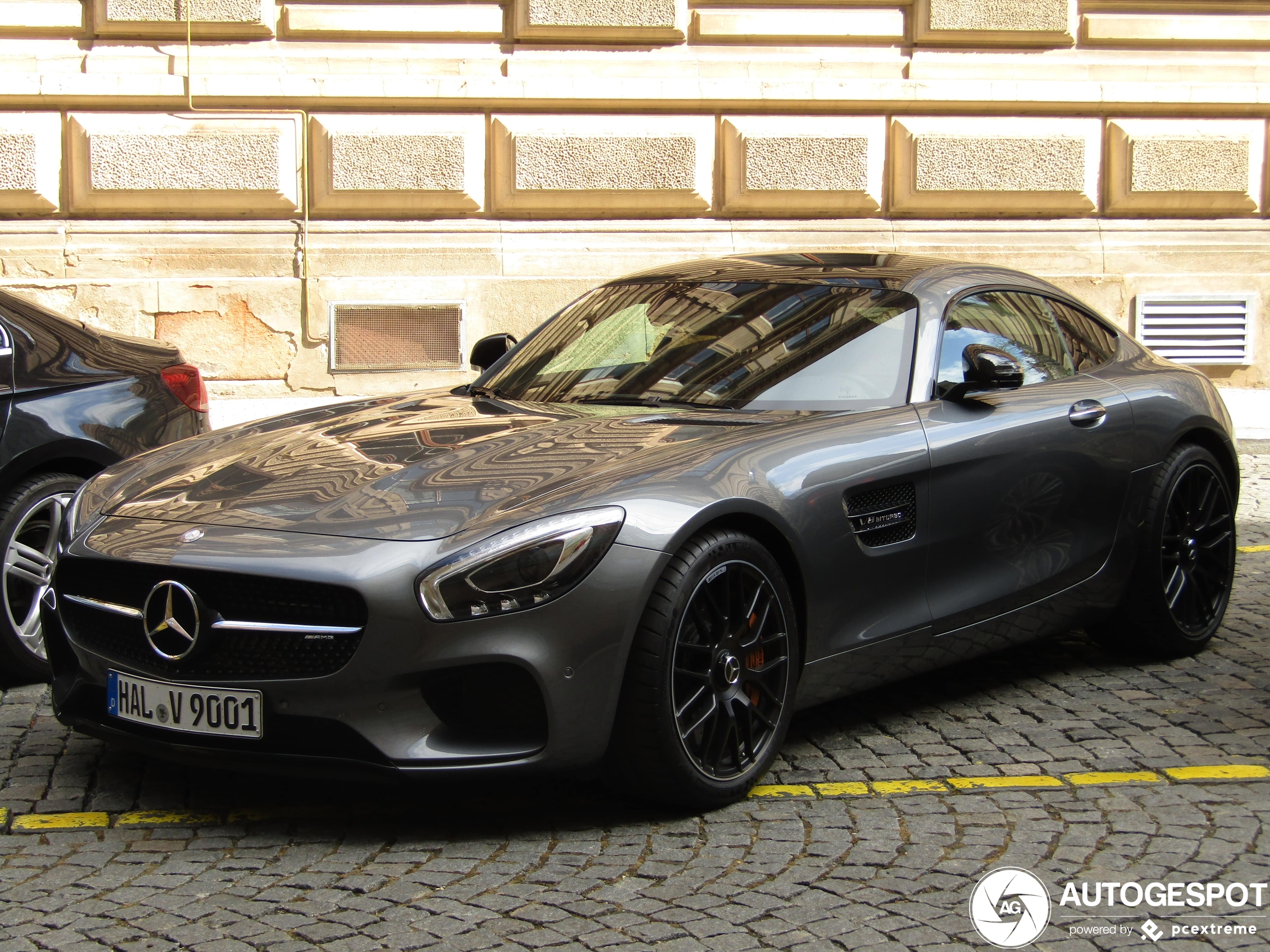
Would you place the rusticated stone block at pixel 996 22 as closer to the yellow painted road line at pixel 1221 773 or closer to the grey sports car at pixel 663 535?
the grey sports car at pixel 663 535

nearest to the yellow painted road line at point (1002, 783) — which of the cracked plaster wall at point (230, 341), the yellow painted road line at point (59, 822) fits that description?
the yellow painted road line at point (59, 822)

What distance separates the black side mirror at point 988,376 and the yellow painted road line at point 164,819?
94.0 inches

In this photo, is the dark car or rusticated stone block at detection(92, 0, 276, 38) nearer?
the dark car

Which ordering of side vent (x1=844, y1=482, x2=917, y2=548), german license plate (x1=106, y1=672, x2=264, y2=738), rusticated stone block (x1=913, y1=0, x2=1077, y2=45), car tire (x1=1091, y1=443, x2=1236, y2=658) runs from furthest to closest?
rusticated stone block (x1=913, y1=0, x2=1077, y2=45) → car tire (x1=1091, y1=443, x2=1236, y2=658) → side vent (x1=844, y1=482, x2=917, y2=548) → german license plate (x1=106, y1=672, x2=264, y2=738)

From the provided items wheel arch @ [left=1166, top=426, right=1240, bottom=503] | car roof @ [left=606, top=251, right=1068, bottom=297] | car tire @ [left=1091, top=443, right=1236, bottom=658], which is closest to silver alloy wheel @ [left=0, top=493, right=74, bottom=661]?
car roof @ [left=606, top=251, right=1068, bottom=297]

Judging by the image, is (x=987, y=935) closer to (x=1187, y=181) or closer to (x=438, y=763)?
(x=438, y=763)

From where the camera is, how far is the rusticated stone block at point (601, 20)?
10914mm

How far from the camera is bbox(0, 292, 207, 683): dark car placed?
5.12 m

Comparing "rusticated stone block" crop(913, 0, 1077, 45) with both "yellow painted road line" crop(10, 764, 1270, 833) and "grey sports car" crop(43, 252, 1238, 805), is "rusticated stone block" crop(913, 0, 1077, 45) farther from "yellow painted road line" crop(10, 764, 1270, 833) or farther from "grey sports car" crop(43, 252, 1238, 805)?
"yellow painted road line" crop(10, 764, 1270, 833)

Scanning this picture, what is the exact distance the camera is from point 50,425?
17.2ft

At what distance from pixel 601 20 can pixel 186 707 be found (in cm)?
818

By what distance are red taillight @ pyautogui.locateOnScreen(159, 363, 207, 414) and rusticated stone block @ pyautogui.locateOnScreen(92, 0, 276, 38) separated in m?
5.29

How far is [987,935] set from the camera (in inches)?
125

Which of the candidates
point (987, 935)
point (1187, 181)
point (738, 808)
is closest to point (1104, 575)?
point (738, 808)
